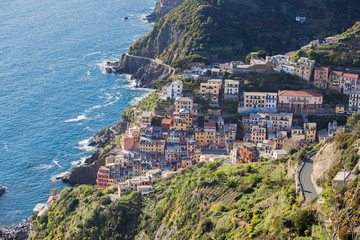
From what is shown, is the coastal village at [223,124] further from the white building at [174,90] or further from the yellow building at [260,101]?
the white building at [174,90]

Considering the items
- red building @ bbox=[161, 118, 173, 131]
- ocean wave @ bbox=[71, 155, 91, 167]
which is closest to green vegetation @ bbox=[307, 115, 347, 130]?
red building @ bbox=[161, 118, 173, 131]

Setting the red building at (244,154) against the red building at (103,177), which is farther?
the red building at (103,177)

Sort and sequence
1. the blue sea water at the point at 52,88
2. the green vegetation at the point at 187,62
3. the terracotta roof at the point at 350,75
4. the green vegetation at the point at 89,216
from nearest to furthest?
the green vegetation at the point at 89,216 < the terracotta roof at the point at 350,75 < the blue sea water at the point at 52,88 < the green vegetation at the point at 187,62

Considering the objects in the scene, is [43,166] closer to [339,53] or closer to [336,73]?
[336,73]

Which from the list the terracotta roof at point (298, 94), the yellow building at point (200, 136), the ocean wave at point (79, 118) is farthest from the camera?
the ocean wave at point (79, 118)

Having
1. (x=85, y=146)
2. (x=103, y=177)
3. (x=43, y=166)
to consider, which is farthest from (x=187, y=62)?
(x=43, y=166)

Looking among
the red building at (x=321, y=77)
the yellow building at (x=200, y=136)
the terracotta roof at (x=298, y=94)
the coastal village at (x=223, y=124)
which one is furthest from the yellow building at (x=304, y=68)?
the yellow building at (x=200, y=136)

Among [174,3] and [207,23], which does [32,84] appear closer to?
[207,23]
